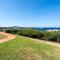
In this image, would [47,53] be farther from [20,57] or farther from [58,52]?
[20,57]

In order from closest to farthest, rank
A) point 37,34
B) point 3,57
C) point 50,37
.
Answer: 1. point 3,57
2. point 50,37
3. point 37,34

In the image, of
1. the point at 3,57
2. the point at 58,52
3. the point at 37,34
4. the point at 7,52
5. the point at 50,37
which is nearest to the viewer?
the point at 3,57

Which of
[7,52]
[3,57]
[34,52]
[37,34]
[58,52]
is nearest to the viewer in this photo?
[3,57]

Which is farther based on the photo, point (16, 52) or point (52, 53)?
point (52, 53)

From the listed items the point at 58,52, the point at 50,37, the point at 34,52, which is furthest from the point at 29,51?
the point at 50,37

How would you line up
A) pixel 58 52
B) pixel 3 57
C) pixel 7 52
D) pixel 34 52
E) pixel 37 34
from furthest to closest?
1. pixel 37 34
2. pixel 58 52
3. pixel 34 52
4. pixel 7 52
5. pixel 3 57

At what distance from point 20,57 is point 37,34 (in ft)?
53.6

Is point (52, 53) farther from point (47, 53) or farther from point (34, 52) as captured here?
point (34, 52)

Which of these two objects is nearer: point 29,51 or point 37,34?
point 29,51

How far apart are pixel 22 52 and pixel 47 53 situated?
2.24 m

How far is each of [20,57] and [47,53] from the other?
2969 millimetres

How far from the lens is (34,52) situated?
15867 millimetres

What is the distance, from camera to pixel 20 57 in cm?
1419

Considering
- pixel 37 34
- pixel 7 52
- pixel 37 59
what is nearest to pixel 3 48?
pixel 7 52
